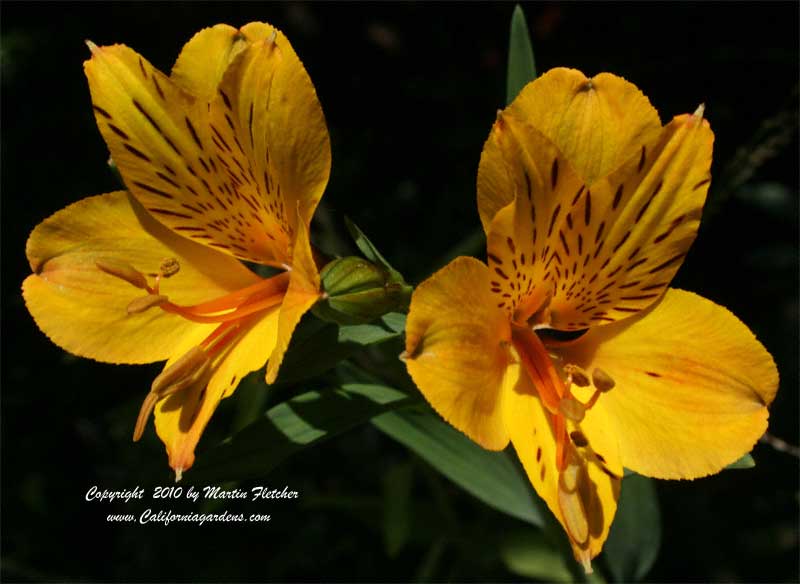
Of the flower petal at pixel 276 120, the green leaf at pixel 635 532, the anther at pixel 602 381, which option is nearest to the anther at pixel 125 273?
the flower petal at pixel 276 120

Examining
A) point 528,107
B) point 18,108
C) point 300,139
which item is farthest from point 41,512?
point 528,107

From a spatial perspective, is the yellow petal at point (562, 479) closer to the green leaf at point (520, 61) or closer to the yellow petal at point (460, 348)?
the yellow petal at point (460, 348)

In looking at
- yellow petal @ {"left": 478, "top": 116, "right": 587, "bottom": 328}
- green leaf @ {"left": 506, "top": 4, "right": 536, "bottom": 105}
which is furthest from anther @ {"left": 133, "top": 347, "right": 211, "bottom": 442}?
green leaf @ {"left": 506, "top": 4, "right": 536, "bottom": 105}

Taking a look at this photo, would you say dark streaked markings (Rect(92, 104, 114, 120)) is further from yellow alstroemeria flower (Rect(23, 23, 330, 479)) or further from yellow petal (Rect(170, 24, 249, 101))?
yellow petal (Rect(170, 24, 249, 101))

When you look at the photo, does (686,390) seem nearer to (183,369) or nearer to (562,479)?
(562,479)

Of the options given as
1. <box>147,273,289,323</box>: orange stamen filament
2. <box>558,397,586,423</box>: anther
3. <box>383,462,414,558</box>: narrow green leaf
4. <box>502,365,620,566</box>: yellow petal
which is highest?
<box>147,273,289,323</box>: orange stamen filament
